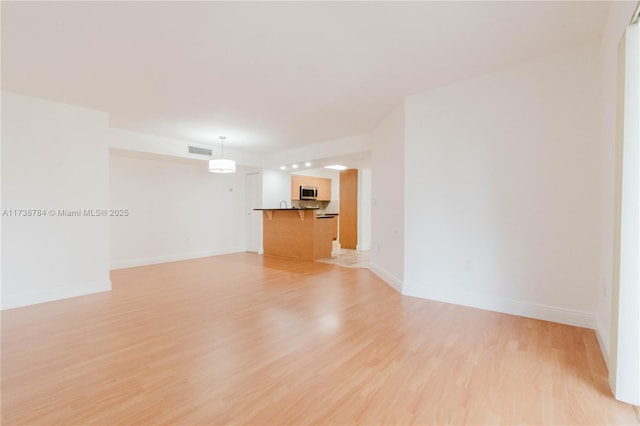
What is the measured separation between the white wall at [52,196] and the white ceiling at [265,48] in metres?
0.33

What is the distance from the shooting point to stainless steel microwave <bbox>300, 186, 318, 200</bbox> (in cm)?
837

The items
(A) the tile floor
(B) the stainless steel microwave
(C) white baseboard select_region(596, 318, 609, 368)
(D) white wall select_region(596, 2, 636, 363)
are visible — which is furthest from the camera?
(B) the stainless steel microwave

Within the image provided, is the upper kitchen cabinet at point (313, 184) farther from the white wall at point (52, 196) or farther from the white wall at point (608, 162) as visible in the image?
the white wall at point (608, 162)

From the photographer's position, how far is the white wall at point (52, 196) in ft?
10.8

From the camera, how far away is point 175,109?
12.7ft

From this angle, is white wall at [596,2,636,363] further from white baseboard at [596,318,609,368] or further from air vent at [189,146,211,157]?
air vent at [189,146,211,157]

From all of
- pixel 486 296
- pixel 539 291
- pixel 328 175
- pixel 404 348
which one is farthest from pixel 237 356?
pixel 328 175

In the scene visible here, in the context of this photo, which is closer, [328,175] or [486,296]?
[486,296]

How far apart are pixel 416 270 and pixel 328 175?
6678 mm

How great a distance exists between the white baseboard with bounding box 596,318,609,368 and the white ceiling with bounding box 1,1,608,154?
2477 millimetres

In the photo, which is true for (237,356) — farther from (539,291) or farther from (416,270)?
(539,291)

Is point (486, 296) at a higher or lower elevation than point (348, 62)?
lower

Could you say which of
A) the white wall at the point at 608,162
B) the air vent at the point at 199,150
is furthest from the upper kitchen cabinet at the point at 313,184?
the white wall at the point at 608,162

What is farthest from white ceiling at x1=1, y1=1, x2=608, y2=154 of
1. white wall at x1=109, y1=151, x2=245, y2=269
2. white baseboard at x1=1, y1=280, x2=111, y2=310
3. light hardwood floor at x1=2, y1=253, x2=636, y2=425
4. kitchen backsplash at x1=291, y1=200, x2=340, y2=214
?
kitchen backsplash at x1=291, y1=200, x2=340, y2=214
